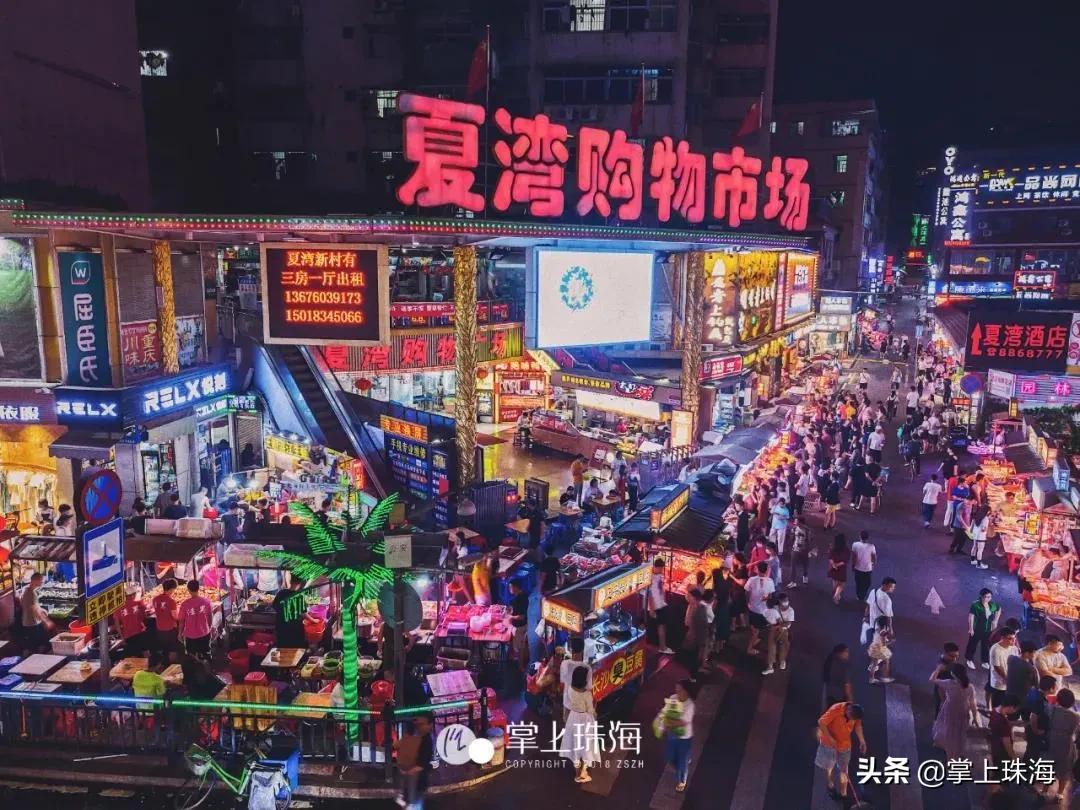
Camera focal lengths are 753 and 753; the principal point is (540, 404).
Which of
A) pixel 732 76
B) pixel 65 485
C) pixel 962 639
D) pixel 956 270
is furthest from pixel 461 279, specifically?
pixel 956 270

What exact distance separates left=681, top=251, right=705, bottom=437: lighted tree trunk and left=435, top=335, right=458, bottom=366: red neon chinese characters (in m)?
9.14

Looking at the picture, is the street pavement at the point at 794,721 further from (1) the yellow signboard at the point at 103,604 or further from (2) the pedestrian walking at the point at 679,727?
(1) the yellow signboard at the point at 103,604

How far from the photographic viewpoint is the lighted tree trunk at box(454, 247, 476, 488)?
1664 centimetres

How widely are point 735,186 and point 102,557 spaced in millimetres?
19651

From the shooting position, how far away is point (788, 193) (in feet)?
86.5

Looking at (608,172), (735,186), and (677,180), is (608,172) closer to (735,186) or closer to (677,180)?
(677,180)

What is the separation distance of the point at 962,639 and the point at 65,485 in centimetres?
1946

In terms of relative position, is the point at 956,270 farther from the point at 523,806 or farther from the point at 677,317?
the point at 523,806

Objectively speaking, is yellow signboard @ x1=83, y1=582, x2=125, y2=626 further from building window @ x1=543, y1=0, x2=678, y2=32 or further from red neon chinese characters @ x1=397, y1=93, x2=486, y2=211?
building window @ x1=543, y1=0, x2=678, y2=32

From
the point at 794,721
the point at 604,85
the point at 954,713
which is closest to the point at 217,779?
the point at 794,721

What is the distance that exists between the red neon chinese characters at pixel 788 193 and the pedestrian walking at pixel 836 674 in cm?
1781

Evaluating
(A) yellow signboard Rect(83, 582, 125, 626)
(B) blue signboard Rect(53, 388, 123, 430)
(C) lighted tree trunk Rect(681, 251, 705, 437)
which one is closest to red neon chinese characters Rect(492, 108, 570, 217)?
(C) lighted tree trunk Rect(681, 251, 705, 437)


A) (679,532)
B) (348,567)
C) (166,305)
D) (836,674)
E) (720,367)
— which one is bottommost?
(836,674)

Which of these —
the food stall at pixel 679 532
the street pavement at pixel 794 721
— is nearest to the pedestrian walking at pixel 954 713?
the street pavement at pixel 794 721
